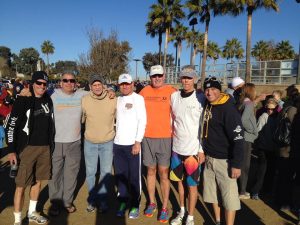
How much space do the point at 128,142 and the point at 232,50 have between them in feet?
198

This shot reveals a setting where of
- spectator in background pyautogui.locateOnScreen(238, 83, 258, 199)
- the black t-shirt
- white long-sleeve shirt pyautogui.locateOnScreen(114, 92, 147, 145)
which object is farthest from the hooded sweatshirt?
the black t-shirt

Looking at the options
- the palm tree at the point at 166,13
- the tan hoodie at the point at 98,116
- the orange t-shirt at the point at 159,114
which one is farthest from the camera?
the palm tree at the point at 166,13

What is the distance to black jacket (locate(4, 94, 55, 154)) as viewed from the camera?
3.75m

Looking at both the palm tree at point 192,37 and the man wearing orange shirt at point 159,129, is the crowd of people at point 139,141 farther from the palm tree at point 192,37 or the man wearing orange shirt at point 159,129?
the palm tree at point 192,37

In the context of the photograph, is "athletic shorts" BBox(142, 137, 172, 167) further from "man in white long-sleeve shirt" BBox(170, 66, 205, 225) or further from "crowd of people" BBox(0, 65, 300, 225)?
"man in white long-sleeve shirt" BBox(170, 66, 205, 225)

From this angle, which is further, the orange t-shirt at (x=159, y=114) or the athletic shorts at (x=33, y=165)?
the orange t-shirt at (x=159, y=114)

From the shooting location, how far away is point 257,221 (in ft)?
14.1

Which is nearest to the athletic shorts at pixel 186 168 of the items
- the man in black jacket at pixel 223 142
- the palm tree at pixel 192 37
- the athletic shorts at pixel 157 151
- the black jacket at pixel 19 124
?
the athletic shorts at pixel 157 151

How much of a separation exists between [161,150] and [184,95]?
87 cm

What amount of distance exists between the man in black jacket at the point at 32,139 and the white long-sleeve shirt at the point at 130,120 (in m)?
0.98

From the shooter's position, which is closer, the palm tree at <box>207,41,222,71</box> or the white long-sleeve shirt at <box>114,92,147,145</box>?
the white long-sleeve shirt at <box>114,92,147,145</box>

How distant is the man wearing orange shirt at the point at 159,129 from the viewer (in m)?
4.20

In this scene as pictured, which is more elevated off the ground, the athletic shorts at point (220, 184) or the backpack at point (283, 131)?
the backpack at point (283, 131)

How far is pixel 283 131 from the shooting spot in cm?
450
